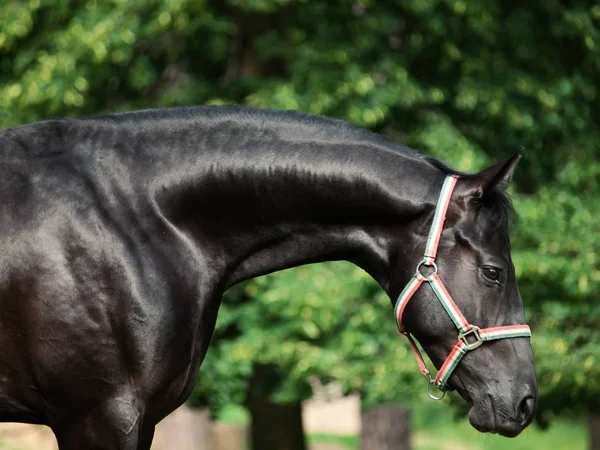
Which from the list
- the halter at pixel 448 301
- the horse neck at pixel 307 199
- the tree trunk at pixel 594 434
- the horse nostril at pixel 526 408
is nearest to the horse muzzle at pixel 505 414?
the horse nostril at pixel 526 408

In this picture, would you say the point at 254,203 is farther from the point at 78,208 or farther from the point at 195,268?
the point at 78,208

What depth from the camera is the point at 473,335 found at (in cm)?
339

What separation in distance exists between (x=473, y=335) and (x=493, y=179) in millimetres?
574

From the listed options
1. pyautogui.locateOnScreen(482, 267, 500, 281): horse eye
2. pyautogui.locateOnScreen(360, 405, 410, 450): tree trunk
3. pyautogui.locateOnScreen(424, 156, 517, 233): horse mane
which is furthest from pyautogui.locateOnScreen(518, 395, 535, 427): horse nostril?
pyautogui.locateOnScreen(360, 405, 410, 450): tree trunk

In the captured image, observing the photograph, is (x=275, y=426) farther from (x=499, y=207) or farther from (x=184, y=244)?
(x=499, y=207)

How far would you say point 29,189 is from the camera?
A: 342 centimetres

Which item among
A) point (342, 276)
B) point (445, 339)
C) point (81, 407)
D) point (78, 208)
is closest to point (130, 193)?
point (78, 208)

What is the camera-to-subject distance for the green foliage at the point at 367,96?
284 inches

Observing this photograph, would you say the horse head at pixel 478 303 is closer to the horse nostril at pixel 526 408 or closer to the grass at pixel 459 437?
the horse nostril at pixel 526 408

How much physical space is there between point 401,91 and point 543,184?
164cm

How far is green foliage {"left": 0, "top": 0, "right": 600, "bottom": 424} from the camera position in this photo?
23.7ft

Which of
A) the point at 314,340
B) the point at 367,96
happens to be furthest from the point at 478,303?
the point at 367,96

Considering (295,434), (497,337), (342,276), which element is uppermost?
(497,337)

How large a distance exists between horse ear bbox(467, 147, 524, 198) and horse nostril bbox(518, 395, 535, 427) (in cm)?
76
